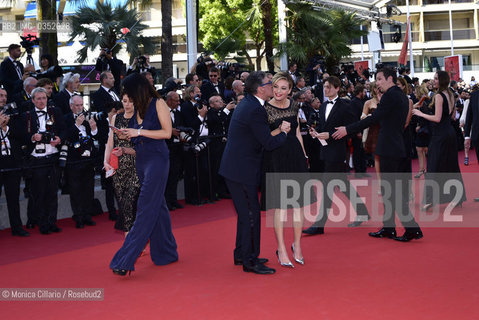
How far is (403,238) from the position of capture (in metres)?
7.55

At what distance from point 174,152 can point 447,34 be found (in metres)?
48.7

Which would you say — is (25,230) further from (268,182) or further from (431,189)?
(431,189)

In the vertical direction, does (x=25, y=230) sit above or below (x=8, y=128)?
below

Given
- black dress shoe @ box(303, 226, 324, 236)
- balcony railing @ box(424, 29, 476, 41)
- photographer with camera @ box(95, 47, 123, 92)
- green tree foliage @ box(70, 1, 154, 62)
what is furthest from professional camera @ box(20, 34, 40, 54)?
balcony railing @ box(424, 29, 476, 41)

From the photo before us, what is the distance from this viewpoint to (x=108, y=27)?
28359 millimetres

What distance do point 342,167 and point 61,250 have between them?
356 centimetres

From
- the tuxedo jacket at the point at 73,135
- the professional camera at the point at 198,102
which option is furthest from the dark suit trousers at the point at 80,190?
the professional camera at the point at 198,102

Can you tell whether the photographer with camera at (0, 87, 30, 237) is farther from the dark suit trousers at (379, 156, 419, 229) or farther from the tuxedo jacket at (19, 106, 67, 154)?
the dark suit trousers at (379, 156, 419, 229)

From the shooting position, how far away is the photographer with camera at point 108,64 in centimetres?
1198

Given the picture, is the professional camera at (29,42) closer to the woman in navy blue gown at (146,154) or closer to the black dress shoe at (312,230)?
the woman in navy blue gown at (146,154)

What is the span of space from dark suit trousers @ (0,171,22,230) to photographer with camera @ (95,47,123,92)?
11.6 feet

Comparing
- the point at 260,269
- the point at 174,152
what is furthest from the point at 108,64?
the point at 260,269

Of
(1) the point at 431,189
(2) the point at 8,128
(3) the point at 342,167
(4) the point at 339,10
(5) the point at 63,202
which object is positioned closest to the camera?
(3) the point at 342,167

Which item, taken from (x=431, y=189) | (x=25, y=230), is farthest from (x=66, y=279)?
(x=431, y=189)
